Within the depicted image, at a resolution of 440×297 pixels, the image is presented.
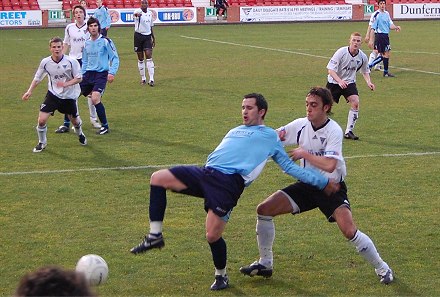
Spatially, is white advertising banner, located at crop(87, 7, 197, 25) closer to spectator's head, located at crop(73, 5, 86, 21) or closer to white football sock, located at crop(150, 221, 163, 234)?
spectator's head, located at crop(73, 5, 86, 21)

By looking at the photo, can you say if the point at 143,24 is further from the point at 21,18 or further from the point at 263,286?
the point at 21,18

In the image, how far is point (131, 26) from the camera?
49.8 meters

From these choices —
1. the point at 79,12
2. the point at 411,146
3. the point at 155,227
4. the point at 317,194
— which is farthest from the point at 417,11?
the point at 155,227

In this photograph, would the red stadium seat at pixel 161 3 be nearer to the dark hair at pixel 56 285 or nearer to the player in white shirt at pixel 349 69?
the player in white shirt at pixel 349 69

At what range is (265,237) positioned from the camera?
818cm

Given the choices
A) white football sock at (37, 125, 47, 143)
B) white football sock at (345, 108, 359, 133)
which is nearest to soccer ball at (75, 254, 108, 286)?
white football sock at (37, 125, 47, 143)

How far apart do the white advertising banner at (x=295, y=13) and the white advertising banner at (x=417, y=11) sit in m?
3.09

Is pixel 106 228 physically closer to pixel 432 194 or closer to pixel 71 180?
pixel 71 180

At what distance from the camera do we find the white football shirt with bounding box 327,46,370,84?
51.6 ft

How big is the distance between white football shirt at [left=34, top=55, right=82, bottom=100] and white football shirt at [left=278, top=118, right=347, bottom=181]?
7434mm

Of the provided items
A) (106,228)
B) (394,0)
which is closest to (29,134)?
(106,228)

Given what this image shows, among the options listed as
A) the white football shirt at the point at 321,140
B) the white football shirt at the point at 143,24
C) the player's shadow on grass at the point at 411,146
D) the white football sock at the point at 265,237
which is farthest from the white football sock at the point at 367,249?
the white football shirt at the point at 143,24

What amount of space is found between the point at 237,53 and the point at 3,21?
20.7 metres

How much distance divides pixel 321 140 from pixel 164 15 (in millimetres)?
44545
